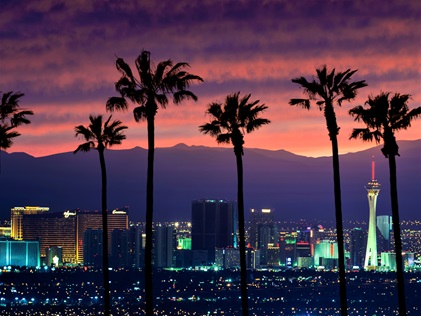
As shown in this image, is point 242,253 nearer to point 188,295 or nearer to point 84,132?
point 84,132

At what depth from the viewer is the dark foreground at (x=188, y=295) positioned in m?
153

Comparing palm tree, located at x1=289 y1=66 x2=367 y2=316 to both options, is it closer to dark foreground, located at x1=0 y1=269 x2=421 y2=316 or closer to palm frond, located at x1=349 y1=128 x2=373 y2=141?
palm frond, located at x1=349 y1=128 x2=373 y2=141

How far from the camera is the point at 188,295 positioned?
593 ft

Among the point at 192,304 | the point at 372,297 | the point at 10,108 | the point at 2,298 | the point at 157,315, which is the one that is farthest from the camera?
the point at 372,297

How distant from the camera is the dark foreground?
15300 centimetres

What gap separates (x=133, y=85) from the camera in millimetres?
31656

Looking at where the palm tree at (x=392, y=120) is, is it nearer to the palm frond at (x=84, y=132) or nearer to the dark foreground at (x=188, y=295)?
the palm frond at (x=84, y=132)

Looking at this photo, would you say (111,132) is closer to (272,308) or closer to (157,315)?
(157,315)

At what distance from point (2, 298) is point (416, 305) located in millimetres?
59451

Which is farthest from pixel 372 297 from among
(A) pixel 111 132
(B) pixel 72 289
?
(A) pixel 111 132

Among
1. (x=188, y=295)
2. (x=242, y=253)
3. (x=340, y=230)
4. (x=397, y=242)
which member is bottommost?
(x=188, y=295)

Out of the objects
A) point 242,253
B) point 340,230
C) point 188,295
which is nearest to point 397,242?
point 340,230

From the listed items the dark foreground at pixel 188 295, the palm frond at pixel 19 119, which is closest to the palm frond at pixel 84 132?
the palm frond at pixel 19 119

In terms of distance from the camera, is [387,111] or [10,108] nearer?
[387,111]
